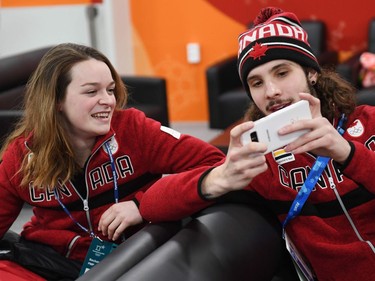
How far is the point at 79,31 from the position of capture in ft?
18.6

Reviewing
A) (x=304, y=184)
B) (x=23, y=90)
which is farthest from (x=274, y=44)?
(x=23, y=90)

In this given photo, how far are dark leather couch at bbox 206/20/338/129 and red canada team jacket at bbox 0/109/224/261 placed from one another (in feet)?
8.90

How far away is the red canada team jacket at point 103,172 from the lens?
2064mm

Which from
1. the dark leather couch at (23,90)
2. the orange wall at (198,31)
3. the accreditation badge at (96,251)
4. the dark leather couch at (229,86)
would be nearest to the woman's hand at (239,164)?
the accreditation badge at (96,251)

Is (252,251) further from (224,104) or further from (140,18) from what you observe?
(140,18)

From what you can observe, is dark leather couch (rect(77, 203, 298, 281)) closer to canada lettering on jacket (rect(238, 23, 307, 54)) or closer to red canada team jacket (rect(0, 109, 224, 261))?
red canada team jacket (rect(0, 109, 224, 261))

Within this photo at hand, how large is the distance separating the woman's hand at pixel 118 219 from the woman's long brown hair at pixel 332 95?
1.53ft

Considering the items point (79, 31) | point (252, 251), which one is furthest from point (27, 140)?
point (79, 31)

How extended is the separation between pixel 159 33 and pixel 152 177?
384cm

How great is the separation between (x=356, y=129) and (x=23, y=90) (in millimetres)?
2682

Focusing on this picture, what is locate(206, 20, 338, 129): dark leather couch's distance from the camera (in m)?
4.88

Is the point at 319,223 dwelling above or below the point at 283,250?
above

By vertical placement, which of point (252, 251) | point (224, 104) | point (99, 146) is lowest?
point (224, 104)

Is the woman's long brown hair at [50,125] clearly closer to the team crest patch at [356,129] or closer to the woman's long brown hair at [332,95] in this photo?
the woman's long brown hair at [332,95]
